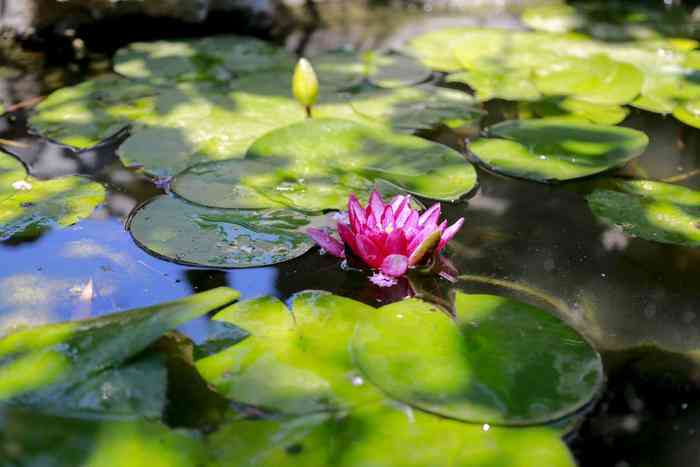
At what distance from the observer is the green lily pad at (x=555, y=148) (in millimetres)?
2117

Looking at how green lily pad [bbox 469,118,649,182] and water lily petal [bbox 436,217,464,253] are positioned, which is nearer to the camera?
water lily petal [bbox 436,217,464,253]

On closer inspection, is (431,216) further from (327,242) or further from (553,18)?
(553,18)

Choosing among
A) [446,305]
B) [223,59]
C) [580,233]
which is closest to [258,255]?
[446,305]

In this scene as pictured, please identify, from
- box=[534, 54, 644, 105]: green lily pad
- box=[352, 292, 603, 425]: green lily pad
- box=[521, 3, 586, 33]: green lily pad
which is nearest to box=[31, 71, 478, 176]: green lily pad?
box=[534, 54, 644, 105]: green lily pad

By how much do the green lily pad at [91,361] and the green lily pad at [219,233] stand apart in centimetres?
35

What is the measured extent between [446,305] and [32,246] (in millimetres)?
1051

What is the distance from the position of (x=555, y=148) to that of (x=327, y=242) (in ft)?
3.16

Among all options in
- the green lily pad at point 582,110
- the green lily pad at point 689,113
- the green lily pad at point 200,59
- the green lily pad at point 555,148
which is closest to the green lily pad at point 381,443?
the green lily pad at point 555,148

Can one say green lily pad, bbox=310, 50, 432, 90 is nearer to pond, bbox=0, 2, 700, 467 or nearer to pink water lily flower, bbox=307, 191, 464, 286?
pond, bbox=0, 2, 700, 467

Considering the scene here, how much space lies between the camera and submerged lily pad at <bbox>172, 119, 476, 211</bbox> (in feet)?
6.32

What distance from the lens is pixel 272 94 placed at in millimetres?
2676

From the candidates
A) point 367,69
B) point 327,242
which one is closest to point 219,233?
point 327,242

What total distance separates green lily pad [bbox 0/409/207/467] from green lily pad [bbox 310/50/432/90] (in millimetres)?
1881

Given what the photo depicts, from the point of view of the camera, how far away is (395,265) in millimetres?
1607
